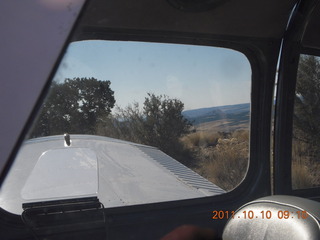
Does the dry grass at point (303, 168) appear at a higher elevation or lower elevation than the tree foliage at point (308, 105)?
lower

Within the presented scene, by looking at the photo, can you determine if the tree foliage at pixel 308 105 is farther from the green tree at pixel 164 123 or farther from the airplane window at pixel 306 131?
the green tree at pixel 164 123

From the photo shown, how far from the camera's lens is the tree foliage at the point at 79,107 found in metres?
1.88

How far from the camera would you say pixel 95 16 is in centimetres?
242

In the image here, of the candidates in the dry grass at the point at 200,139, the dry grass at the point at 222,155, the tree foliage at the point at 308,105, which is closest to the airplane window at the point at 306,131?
the tree foliage at the point at 308,105

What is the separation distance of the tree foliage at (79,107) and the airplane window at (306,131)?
1.63m

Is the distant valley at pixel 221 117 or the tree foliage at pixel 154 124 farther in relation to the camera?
the distant valley at pixel 221 117

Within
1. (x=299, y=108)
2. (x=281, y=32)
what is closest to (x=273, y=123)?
(x=299, y=108)

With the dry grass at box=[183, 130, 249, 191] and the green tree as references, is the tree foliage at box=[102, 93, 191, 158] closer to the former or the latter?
the green tree

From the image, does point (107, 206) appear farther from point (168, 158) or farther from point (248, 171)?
point (248, 171)

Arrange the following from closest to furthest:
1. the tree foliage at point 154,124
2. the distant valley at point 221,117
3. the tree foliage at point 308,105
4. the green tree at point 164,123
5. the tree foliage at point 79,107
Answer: the tree foliage at point 79,107, the tree foliage at point 154,124, the green tree at point 164,123, the distant valley at point 221,117, the tree foliage at point 308,105

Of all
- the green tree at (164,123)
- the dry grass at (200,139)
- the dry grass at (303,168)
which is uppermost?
the green tree at (164,123)

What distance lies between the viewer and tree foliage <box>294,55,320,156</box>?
3113 mm
